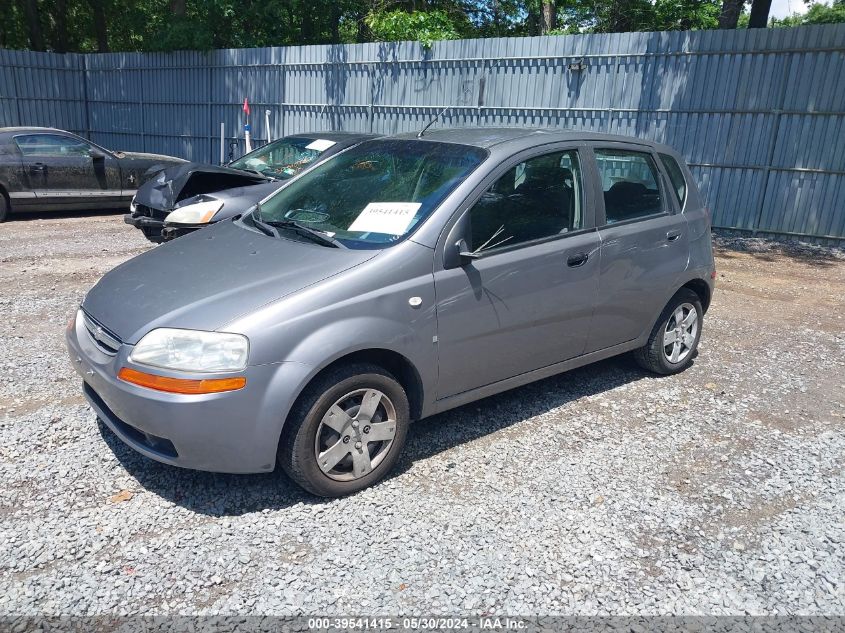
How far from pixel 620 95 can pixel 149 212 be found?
7.28m

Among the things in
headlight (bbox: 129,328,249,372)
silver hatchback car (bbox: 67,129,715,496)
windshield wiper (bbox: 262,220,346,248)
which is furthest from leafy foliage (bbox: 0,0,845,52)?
headlight (bbox: 129,328,249,372)

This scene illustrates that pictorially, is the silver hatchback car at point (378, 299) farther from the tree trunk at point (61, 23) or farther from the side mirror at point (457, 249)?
the tree trunk at point (61, 23)

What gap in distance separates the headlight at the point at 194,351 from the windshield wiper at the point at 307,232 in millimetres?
854

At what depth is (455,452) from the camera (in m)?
4.06

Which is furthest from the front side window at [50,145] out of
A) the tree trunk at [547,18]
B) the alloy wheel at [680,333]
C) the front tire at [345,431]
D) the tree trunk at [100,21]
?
the tree trunk at [100,21]

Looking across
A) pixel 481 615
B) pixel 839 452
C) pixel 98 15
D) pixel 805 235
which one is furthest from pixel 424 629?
pixel 98 15

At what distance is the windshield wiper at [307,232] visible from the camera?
3750 mm

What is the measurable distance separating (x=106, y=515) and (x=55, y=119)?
17517 millimetres

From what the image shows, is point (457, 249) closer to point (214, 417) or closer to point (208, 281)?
point (208, 281)

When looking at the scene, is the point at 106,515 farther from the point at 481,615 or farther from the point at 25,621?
the point at 481,615

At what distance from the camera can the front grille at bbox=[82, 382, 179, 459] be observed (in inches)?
128

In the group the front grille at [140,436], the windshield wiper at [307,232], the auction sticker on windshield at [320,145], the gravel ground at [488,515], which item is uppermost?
the auction sticker on windshield at [320,145]

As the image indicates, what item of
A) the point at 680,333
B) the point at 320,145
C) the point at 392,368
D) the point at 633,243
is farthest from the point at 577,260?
the point at 320,145

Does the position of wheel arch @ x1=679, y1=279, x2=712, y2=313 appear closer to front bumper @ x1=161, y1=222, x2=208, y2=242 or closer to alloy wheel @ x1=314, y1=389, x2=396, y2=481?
alloy wheel @ x1=314, y1=389, x2=396, y2=481
